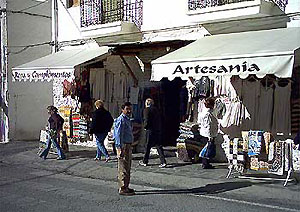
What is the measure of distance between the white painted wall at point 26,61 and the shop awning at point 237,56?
8540 millimetres

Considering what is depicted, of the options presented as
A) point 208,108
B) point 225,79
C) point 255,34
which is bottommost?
point 208,108

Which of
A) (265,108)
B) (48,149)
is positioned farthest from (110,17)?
(265,108)

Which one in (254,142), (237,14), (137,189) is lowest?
(137,189)

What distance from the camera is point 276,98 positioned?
11.8m

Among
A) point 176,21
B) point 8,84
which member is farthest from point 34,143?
point 176,21

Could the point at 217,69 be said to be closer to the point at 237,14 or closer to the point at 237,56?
the point at 237,56

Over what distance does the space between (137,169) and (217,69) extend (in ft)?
11.7

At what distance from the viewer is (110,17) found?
15.9 m

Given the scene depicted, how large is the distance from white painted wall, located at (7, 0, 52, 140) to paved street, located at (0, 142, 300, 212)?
527cm

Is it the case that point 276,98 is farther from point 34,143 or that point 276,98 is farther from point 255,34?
point 34,143

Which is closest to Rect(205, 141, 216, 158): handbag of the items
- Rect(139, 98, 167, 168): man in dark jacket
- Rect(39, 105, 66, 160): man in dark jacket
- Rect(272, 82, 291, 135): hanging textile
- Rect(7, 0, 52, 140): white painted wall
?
Rect(139, 98, 167, 168): man in dark jacket

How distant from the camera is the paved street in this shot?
827 cm

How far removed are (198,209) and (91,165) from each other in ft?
18.4

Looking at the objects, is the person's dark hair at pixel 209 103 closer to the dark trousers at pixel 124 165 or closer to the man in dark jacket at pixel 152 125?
the man in dark jacket at pixel 152 125
